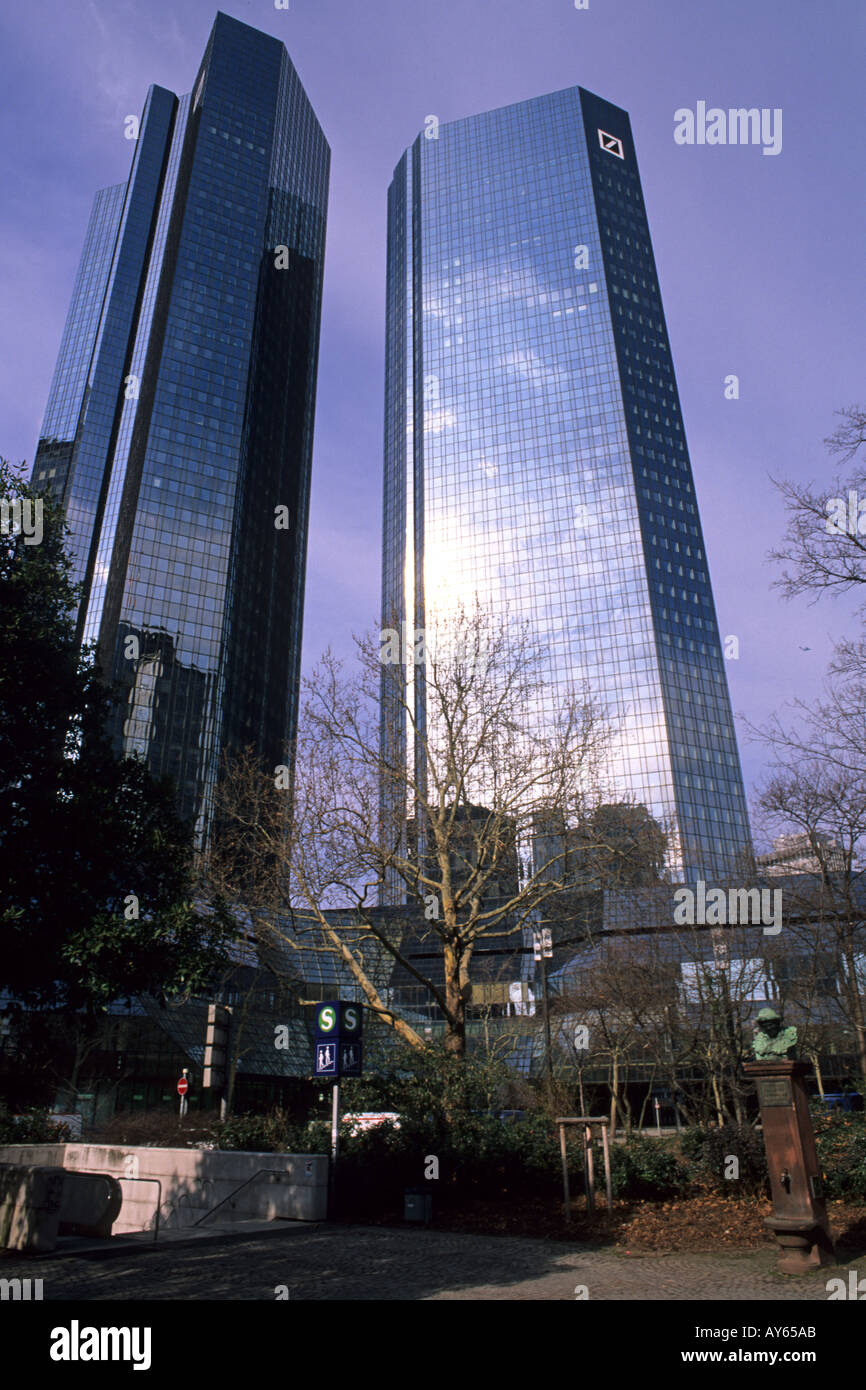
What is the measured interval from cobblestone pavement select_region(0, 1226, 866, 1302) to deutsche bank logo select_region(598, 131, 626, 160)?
179948mm

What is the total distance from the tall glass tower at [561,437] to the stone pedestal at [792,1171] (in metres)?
100

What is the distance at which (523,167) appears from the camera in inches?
6083

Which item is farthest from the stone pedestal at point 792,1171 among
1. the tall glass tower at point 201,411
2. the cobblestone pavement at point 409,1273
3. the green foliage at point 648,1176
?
the tall glass tower at point 201,411

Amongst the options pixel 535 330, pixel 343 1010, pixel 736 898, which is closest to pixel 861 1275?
pixel 343 1010

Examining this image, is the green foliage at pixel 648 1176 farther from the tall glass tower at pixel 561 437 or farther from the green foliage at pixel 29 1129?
the tall glass tower at pixel 561 437

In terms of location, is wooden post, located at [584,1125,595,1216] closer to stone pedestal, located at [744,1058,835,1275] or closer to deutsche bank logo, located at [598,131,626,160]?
stone pedestal, located at [744,1058,835,1275]

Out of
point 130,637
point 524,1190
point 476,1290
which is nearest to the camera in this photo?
point 476,1290

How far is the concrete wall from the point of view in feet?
51.8

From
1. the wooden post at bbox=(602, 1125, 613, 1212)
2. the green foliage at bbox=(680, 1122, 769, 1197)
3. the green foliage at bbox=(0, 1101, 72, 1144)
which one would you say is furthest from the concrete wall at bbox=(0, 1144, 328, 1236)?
the green foliage at bbox=(680, 1122, 769, 1197)

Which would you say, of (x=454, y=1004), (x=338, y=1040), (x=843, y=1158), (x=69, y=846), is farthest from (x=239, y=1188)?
(x=843, y=1158)

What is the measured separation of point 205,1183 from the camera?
1702 cm
